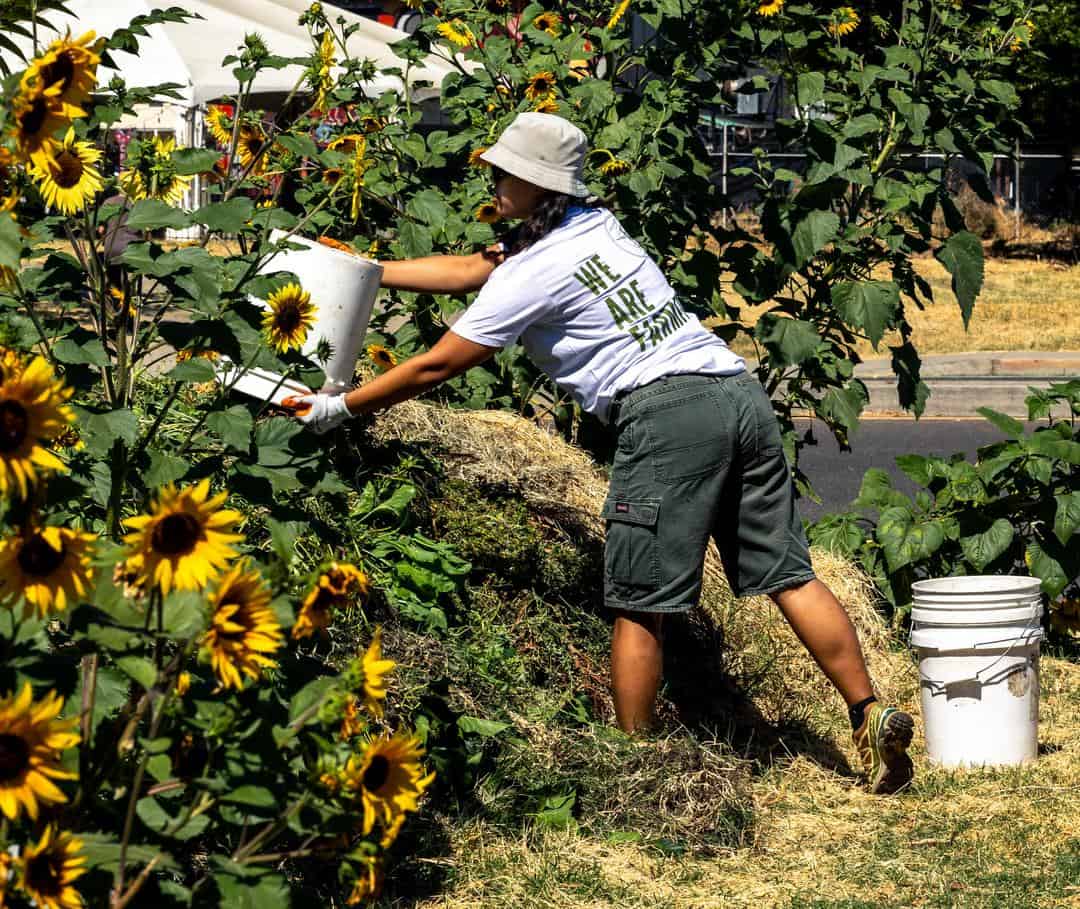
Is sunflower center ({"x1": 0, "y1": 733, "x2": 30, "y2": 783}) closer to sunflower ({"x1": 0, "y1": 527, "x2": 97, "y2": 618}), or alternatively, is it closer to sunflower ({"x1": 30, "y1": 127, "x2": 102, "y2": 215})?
sunflower ({"x1": 0, "y1": 527, "x2": 97, "y2": 618})

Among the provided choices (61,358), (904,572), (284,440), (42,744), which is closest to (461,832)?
(284,440)

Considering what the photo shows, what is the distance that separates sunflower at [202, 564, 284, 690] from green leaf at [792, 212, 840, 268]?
3186mm

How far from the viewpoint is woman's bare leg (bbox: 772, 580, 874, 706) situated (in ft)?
12.7

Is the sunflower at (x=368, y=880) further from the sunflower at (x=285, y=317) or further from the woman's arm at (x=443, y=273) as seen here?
the woman's arm at (x=443, y=273)

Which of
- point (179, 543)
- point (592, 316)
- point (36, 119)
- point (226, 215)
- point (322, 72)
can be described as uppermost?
point (36, 119)

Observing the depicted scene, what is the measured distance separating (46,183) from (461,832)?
1642mm

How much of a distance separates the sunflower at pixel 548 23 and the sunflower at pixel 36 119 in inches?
143

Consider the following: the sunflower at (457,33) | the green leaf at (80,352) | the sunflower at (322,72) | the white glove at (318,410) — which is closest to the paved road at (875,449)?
the sunflower at (457,33)

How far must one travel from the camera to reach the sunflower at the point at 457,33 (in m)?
5.41

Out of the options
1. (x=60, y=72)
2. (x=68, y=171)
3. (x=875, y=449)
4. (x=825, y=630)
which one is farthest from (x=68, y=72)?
(x=875, y=449)

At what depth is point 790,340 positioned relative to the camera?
5027 mm

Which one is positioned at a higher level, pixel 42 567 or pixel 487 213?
pixel 42 567

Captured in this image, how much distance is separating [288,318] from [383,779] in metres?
0.95

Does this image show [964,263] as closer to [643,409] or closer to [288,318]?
[643,409]
